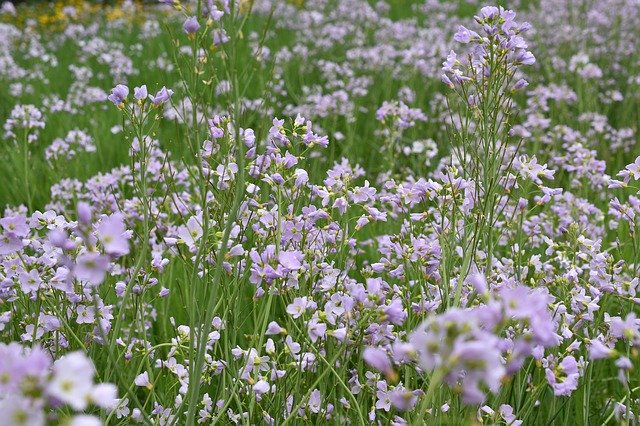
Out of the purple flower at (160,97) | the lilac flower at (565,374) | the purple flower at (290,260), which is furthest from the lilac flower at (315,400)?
the purple flower at (160,97)

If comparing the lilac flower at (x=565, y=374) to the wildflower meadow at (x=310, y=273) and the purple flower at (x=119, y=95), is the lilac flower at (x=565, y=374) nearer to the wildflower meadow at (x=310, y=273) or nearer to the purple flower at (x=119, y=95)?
the wildflower meadow at (x=310, y=273)

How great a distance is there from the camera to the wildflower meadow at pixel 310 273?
132cm

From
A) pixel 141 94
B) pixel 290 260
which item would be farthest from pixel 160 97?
pixel 290 260

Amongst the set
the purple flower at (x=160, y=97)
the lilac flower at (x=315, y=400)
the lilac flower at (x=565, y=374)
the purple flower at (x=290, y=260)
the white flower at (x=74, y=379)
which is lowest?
the lilac flower at (x=315, y=400)

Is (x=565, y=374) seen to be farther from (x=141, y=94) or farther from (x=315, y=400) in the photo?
(x=141, y=94)

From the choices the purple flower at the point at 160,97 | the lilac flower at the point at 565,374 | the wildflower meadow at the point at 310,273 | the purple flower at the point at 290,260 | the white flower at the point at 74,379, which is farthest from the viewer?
the purple flower at the point at 160,97

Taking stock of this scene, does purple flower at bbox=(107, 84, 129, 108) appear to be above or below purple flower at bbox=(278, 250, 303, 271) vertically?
above

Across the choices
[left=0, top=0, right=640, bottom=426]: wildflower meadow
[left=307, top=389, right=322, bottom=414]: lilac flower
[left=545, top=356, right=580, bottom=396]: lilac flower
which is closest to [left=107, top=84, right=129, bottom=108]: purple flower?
[left=0, top=0, right=640, bottom=426]: wildflower meadow

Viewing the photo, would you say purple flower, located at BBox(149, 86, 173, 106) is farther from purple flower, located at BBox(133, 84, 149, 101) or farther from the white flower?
the white flower

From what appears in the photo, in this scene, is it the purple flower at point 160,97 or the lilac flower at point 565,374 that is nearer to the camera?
the lilac flower at point 565,374

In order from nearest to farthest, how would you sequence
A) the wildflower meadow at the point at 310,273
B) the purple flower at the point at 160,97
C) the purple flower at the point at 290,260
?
the wildflower meadow at the point at 310,273, the purple flower at the point at 290,260, the purple flower at the point at 160,97

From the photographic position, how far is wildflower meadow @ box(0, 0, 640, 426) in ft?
4.34

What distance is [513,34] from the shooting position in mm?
2059

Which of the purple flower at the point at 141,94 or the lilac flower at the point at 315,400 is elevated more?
the purple flower at the point at 141,94
